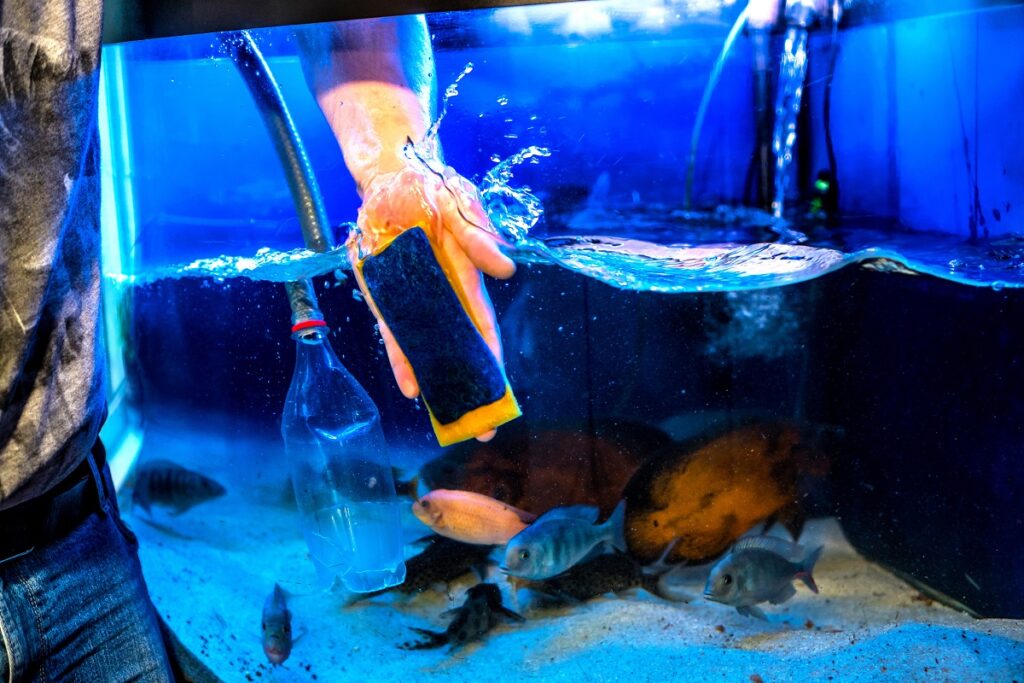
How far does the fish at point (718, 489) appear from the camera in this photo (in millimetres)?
1270

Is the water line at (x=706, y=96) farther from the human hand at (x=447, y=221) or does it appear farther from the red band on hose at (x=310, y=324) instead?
the red band on hose at (x=310, y=324)

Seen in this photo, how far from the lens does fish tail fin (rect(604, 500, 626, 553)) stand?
1244mm

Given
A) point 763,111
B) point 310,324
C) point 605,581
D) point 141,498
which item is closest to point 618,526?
point 605,581

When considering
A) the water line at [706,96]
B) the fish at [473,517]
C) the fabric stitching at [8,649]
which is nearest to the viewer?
the fabric stitching at [8,649]

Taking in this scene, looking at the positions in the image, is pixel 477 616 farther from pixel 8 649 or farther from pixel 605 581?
pixel 8 649

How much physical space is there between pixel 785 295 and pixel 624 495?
45 centimetres

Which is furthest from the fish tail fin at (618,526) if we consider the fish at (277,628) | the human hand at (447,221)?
the fish at (277,628)

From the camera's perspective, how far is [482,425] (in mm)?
1194

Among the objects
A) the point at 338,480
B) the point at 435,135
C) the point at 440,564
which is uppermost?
the point at 435,135

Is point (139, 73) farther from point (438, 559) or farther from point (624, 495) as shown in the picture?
point (624, 495)

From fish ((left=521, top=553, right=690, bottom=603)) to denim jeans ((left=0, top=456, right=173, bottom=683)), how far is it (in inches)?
25.1

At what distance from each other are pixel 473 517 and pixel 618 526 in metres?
0.23

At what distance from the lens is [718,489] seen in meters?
1.32

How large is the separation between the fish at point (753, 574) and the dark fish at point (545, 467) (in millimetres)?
237
